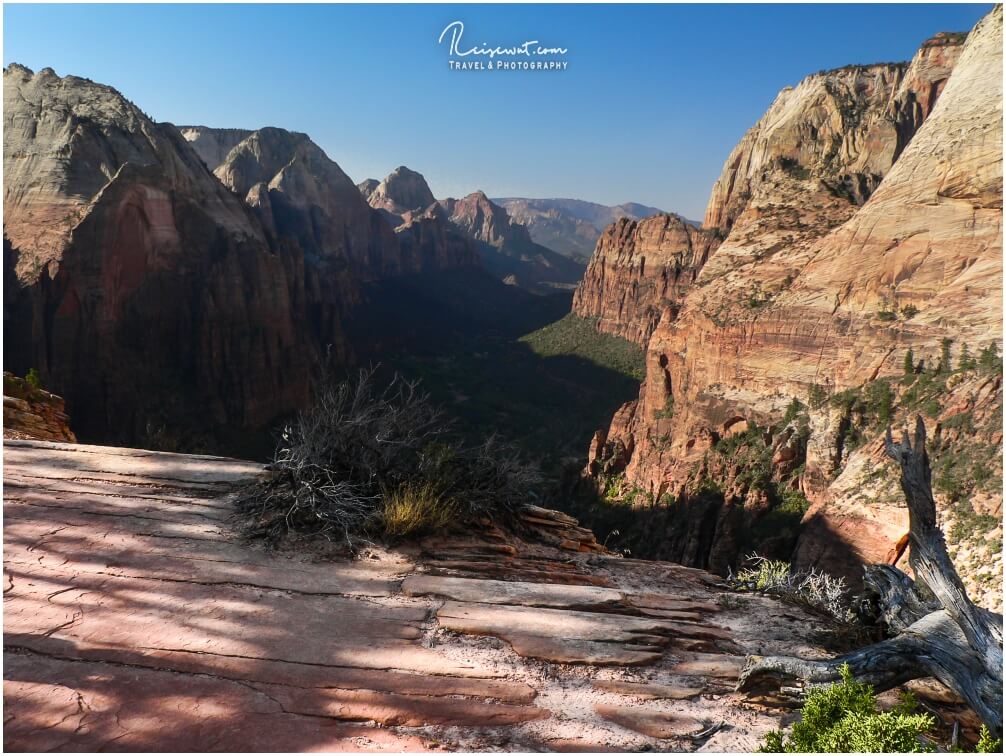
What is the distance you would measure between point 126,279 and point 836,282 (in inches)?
1828

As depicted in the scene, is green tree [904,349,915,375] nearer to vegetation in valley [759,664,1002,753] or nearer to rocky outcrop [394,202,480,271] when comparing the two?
vegetation in valley [759,664,1002,753]

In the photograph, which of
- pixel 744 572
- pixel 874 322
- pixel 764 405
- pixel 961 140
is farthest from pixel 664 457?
pixel 744 572

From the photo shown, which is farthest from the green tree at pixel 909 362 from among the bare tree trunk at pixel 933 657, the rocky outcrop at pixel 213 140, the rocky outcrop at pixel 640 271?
the rocky outcrop at pixel 213 140

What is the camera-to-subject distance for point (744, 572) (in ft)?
18.3

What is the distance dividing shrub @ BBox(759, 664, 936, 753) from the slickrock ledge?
0.28 m

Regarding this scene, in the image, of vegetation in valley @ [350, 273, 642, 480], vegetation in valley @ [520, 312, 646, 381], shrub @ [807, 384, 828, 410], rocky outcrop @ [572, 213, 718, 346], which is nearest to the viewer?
shrub @ [807, 384, 828, 410]

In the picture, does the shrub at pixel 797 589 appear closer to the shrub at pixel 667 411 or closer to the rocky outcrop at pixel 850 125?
the shrub at pixel 667 411

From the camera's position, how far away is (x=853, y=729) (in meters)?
2.44

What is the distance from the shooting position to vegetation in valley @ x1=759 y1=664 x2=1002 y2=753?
2.37 meters

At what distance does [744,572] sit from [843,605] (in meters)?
0.95

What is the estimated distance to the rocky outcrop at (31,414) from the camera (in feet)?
28.1

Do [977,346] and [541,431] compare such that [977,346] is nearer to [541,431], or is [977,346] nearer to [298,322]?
[541,431]

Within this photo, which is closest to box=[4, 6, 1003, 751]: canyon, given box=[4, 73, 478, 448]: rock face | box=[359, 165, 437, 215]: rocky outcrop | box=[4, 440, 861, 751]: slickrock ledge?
box=[4, 440, 861, 751]: slickrock ledge

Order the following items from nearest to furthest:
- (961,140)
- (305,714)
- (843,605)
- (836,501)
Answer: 1. (305,714)
2. (843,605)
3. (836,501)
4. (961,140)
